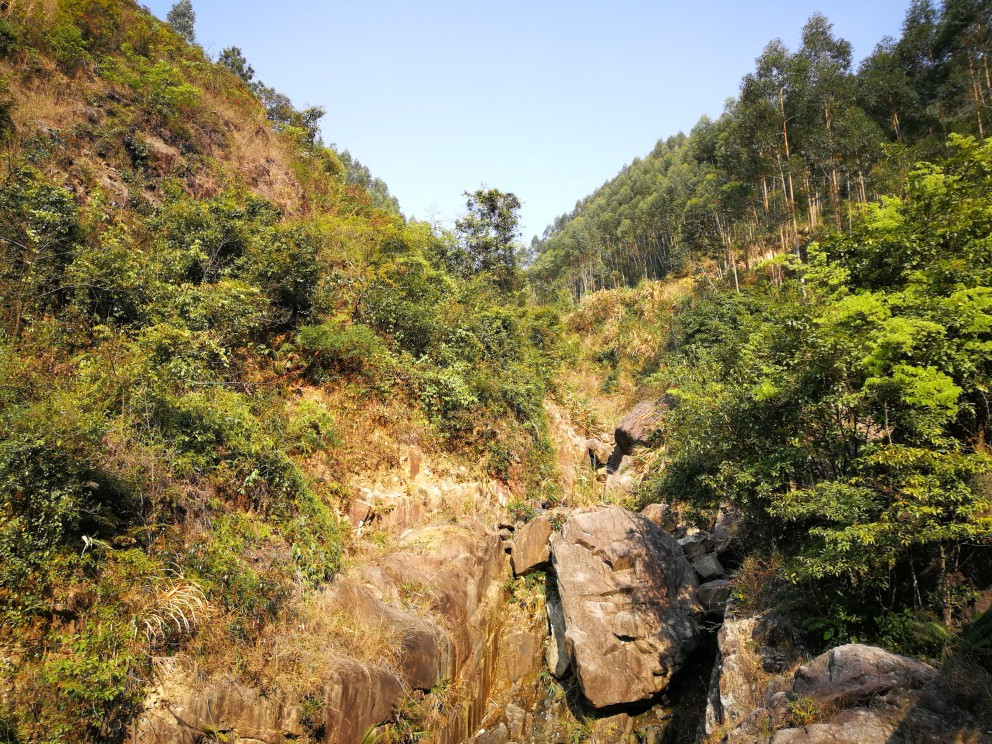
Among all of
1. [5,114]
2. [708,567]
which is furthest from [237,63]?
[708,567]

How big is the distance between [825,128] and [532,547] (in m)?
28.1

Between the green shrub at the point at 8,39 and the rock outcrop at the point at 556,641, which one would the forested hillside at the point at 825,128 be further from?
the green shrub at the point at 8,39

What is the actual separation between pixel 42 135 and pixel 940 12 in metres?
44.6

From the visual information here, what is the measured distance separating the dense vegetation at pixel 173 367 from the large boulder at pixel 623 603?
3963 millimetres

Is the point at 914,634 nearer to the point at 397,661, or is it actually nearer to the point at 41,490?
the point at 397,661

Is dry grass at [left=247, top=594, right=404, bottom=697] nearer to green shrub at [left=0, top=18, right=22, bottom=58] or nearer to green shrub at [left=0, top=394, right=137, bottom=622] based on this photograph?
green shrub at [left=0, top=394, right=137, bottom=622]

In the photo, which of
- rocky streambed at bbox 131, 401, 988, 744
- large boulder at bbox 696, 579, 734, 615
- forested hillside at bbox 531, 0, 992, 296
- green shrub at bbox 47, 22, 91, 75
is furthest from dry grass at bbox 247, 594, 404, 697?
forested hillside at bbox 531, 0, 992, 296

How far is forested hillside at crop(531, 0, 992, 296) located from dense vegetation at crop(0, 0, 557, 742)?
59.7ft

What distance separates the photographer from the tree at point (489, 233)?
23062mm

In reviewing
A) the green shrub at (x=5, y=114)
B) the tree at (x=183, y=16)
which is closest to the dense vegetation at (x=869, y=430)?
the green shrub at (x=5, y=114)

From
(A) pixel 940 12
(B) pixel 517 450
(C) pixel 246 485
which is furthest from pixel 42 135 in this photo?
(A) pixel 940 12

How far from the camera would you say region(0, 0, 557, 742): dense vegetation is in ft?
19.3

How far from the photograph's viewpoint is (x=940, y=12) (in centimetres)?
3125

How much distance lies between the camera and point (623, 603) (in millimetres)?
9859
